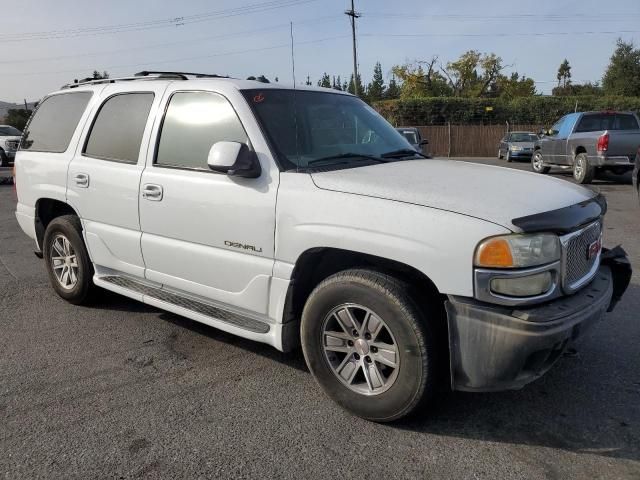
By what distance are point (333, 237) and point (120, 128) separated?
7.42 feet

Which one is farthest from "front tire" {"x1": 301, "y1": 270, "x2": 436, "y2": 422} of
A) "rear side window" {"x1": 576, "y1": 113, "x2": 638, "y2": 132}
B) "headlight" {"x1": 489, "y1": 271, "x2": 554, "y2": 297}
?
"rear side window" {"x1": 576, "y1": 113, "x2": 638, "y2": 132}

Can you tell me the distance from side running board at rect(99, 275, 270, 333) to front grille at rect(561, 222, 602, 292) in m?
1.73

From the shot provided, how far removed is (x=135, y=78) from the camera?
443 centimetres

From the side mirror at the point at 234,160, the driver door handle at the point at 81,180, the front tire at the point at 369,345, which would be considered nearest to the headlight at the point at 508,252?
the front tire at the point at 369,345

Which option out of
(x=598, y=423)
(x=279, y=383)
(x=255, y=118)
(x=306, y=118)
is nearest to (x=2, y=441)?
(x=279, y=383)

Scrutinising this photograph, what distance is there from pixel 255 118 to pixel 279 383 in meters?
1.69

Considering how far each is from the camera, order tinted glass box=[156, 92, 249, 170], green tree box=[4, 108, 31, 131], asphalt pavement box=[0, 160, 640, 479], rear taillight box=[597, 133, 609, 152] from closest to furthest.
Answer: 1. asphalt pavement box=[0, 160, 640, 479]
2. tinted glass box=[156, 92, 249, 170]
3. rear taillight box=[597, 133, 609, 152]
4. green tree box=[4, 108, 31, 131]

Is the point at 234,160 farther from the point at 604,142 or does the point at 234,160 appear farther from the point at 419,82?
the point at 419,82

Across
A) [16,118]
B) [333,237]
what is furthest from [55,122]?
[16,118]

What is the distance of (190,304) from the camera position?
3.80m

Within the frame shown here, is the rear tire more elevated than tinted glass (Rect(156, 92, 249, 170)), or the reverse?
tinted glass (Rect(156, 92, 249, 170))

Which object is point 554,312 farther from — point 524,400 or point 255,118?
point 255,118

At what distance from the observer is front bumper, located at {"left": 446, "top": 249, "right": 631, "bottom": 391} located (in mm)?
2518

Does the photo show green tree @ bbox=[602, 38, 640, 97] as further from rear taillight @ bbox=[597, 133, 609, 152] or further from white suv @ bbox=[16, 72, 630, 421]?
white suv @ bbox=[16, 72, 630, 421]
